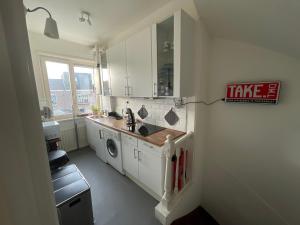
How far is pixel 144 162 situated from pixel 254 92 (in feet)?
4.93

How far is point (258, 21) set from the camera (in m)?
1.01

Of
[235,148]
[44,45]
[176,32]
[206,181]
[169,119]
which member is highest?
[44,45]

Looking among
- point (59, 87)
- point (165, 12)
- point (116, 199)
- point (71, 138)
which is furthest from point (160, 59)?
point (71, 138)

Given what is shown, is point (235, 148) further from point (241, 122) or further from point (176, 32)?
point (176, 32)

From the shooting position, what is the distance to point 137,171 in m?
1.87

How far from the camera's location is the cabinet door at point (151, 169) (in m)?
1.57

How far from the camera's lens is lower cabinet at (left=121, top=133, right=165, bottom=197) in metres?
1.56

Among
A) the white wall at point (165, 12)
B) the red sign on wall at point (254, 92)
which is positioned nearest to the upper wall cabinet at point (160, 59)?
the white wall at point (165, 12)

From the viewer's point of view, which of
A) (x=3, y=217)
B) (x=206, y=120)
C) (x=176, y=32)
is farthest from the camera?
(x=206, y=120)

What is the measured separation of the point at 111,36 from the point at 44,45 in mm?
1296

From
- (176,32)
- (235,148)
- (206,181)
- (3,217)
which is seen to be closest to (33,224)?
(3,217)

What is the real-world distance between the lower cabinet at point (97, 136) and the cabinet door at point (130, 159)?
667mm

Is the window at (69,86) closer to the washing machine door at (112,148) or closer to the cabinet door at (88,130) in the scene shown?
the cabinet door at (88,130)

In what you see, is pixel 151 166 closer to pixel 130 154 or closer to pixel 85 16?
pixel 130 154
